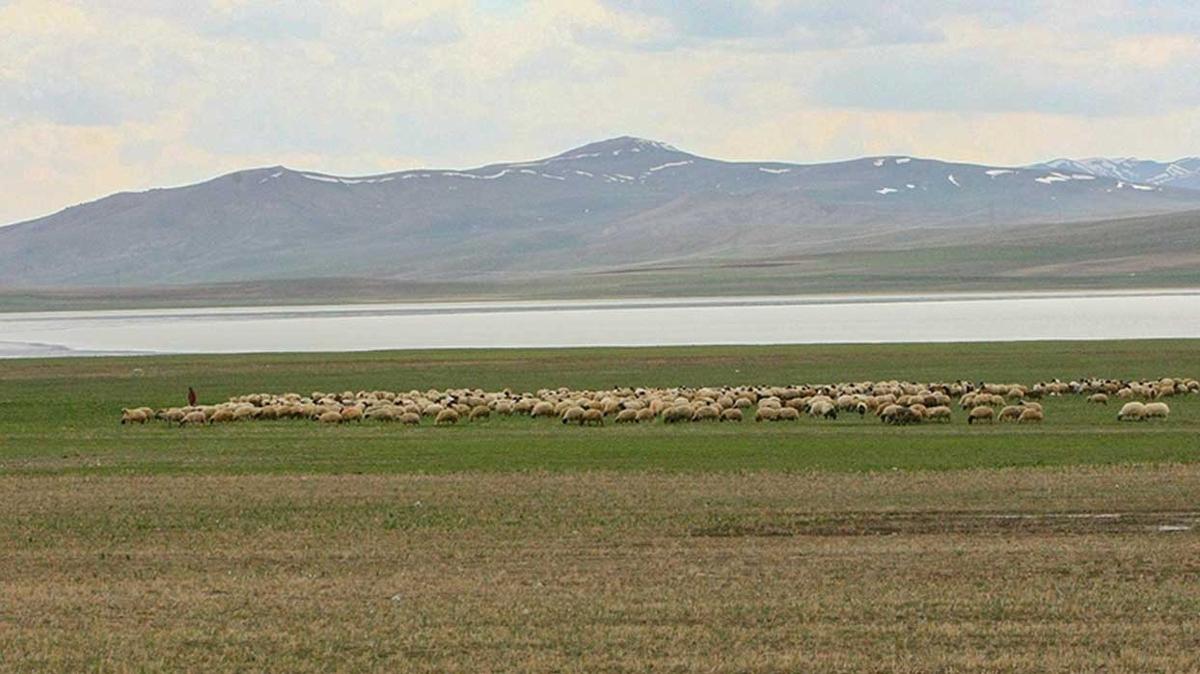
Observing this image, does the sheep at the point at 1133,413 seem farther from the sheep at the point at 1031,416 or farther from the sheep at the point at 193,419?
the sheep at the point at 193,419

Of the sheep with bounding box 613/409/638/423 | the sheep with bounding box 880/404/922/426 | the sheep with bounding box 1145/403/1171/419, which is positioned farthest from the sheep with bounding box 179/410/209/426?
the sheep with bounding box 1145/403/1171/419

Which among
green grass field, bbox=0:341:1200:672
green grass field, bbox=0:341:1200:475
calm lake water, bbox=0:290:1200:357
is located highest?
calm lake water, bbox=0:290:1200:357

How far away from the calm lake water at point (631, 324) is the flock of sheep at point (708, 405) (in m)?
26.3

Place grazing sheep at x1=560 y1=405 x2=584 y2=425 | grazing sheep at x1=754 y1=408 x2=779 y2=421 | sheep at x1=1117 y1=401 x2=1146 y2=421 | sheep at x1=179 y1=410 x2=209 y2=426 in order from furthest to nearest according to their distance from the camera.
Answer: sheep at x1=179 y1=410 x2=209 y2=426 < grazing sheep at x1=560 y1=405 x2=584 y2=425 < grazing sheep at x1=754 y1=408 x2=779 y2=421 < sheep at x1=1117 y1=401 x2=1146 y2=421

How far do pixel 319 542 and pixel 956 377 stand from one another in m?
31.6

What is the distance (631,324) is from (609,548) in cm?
7444

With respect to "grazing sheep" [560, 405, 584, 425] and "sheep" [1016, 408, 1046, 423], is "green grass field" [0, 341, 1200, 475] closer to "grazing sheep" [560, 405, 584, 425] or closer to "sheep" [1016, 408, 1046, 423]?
"sheep" [1016, 408, 1046, 423]

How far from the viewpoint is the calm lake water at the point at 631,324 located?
71562mm

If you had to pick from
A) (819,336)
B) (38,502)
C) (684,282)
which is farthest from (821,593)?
(684,282)

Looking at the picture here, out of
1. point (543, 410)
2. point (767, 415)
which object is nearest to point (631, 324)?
point (543, 410)

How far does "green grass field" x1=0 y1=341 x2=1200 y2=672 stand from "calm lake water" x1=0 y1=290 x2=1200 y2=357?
125ft

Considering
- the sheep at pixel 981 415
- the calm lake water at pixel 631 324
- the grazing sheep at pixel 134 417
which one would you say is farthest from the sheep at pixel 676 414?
the calm lake water at pixel 631 324

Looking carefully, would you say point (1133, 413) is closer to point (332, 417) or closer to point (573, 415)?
point (573, 415)

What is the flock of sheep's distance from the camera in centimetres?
3388
